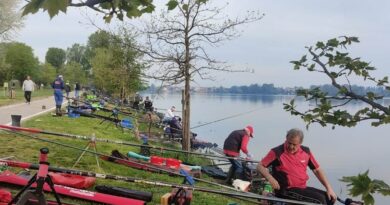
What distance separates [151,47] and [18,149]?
5.69m

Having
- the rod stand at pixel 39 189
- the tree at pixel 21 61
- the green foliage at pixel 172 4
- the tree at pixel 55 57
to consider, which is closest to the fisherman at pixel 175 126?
the rod stand at pixel 39 189

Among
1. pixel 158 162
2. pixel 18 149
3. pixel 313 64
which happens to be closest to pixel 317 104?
pixel 313 64

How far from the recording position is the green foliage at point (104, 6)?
2.16 metres

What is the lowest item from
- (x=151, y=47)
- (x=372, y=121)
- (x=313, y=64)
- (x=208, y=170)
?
(x=208, y=170)

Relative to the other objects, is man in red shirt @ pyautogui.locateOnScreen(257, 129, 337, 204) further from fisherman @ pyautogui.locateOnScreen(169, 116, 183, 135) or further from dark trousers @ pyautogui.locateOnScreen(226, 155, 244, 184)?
fisherman @ pyautogui.locateOnScreen(169, 116, 183, 135)

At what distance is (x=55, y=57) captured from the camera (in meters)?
125

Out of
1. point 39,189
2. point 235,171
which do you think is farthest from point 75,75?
point 39,189

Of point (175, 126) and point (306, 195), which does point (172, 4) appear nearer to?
point (306, 195)

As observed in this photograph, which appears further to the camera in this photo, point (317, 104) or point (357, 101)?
point (317, 104)

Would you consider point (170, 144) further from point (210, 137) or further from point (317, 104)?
point (317, 104)

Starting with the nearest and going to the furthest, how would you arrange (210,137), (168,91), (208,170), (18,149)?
(18,149) → (208,170) → (168,91) → (210,137)

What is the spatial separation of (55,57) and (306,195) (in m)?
126

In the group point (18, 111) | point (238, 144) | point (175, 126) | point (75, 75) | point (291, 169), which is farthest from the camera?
point (75, 75)

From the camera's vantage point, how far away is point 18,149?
34.9 feet
